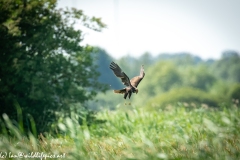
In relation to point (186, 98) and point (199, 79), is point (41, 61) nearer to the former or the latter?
point (186, 98)

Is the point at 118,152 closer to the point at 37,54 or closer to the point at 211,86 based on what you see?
the point at 37,54

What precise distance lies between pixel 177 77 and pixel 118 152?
4233 cm

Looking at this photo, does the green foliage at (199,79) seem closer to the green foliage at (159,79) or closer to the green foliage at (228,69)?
the green foliage at (159,79)

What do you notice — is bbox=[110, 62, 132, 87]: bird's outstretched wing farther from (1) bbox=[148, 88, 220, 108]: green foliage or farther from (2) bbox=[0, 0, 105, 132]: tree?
(1) bbox=[148, 88, 220, 108]: green foliage

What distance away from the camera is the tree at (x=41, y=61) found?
791 cm

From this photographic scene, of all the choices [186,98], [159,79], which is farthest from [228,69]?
[186,98]

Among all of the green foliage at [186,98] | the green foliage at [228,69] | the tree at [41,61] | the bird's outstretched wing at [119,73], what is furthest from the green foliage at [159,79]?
the bird's outstretched wing at [119,73]

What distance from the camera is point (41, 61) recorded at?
8.24 m

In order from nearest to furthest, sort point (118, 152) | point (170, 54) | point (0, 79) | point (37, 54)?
point (118, 152) < point (0, 79) < point (37, 54) < point (170, 54)

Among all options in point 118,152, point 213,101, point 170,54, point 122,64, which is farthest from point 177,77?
point 170,54

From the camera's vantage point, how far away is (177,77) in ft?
151

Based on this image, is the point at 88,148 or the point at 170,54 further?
the point at 170,54

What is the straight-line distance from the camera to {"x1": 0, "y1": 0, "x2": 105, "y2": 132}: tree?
26.0ft

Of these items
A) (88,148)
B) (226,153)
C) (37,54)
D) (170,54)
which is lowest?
(88,148)
